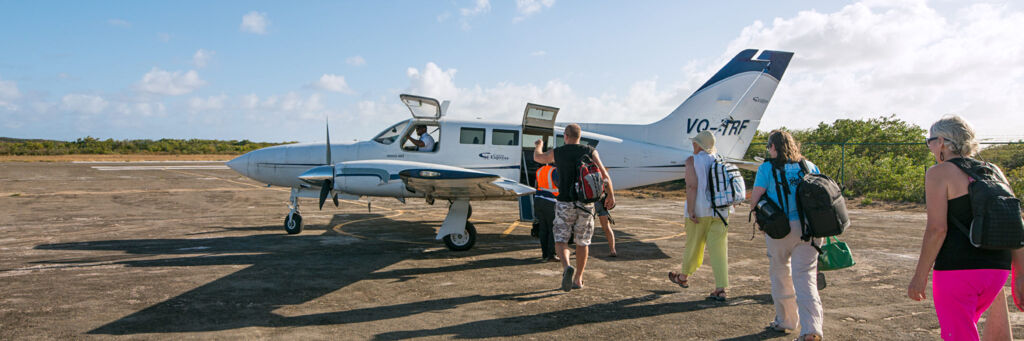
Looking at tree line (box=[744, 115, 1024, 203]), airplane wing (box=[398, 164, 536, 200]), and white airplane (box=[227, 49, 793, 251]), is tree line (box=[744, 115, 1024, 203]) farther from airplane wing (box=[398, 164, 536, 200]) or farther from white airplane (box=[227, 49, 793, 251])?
airplane wing (box=[398, 164, 536, 200])

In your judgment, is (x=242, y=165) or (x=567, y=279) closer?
(x=567, y=279)

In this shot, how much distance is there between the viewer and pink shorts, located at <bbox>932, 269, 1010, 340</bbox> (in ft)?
9.91

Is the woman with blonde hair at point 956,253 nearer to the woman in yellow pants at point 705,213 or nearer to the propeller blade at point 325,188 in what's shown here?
the woman in yellow pants at point 705,213

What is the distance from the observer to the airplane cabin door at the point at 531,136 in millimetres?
9359

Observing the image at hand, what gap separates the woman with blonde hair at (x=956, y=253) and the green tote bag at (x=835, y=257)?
60.5 inches

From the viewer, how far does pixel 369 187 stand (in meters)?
8.72

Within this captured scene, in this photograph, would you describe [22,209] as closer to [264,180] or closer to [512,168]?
[264,180]

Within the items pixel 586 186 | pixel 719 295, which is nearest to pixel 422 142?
pixel 586 186

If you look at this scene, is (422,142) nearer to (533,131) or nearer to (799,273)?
(533,131)

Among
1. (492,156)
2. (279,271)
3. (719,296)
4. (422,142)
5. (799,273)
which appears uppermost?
A: (422,142)

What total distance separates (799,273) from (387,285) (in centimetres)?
442

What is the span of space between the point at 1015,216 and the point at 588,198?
346 centimetres

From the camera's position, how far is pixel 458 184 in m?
7.93

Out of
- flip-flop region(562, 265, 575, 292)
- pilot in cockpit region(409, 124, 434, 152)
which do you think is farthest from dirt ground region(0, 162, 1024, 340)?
pilot in cockpit region(409, 124, 434, 152)
